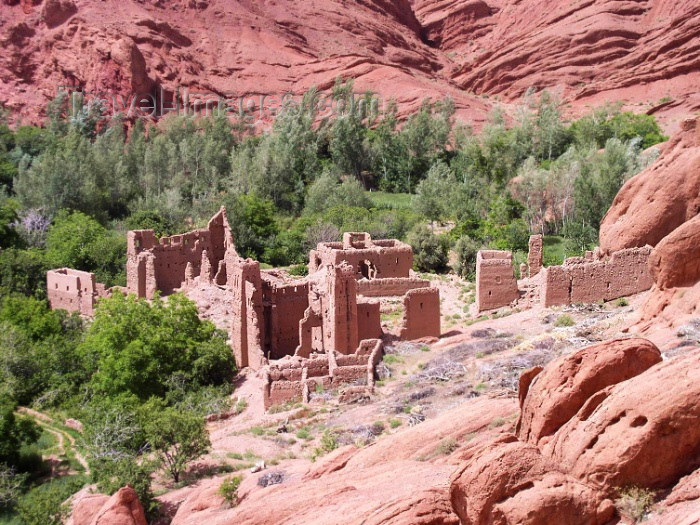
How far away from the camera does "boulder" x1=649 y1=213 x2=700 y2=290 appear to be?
1914 centimetres

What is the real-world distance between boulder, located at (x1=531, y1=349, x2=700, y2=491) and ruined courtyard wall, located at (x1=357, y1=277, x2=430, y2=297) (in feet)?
68.1

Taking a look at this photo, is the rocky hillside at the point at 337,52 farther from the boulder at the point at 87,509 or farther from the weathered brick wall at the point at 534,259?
the boulder at the point at 87,509

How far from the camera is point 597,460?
427 inches

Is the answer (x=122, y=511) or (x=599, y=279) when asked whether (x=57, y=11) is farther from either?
(x=122, y=511)

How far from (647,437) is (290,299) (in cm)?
1900

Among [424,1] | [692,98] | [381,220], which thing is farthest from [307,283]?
[424,1]

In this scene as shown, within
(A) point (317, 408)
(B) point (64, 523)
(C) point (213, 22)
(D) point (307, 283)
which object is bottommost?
(B) point (64, 523)

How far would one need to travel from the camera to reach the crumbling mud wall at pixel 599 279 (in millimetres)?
26797

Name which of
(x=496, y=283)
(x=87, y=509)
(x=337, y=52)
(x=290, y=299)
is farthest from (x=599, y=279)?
(x=337, y=52)

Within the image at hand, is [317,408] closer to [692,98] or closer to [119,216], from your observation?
[119,216]

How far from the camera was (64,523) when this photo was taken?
19.5 metres

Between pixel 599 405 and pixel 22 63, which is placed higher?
pixel 22 63

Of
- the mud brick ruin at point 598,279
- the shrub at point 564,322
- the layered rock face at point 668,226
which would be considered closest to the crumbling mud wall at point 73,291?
the mud brick ruin at point 598,279

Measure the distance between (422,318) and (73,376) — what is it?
42.5ft
